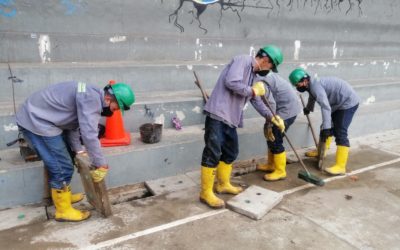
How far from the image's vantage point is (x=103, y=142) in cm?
453

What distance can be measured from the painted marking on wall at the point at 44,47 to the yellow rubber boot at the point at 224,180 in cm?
329

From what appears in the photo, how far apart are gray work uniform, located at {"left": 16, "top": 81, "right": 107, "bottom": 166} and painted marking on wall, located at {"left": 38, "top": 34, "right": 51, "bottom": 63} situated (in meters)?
2.35

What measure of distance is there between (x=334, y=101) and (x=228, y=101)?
203 cm

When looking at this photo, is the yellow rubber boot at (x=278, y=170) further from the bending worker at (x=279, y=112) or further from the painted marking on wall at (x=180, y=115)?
the painted marking on wall at (x=180, y=115)

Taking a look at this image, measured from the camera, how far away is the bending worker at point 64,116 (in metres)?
3.19

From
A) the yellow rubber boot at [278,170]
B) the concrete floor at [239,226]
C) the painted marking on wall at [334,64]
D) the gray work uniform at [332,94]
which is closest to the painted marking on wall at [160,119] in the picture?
the concrete floor at [239,226]

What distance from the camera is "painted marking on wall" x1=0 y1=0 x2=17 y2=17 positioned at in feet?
17.0

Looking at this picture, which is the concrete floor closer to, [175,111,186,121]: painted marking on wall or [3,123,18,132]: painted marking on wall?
[3,123,18,132]: painted marking on wall

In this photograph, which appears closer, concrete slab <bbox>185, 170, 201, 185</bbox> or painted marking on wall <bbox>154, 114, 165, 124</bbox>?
concrete slab <bbox>185, 170, 201, 185</bbox>

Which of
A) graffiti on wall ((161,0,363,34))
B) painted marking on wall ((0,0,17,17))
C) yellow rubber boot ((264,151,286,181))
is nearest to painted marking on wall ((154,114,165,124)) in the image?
yellow rubber boot ((264,151,286,181))

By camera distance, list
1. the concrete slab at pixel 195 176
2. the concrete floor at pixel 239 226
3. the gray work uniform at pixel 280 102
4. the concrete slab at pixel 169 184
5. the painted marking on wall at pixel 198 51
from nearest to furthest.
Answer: the concrete floor at pixel 239 226 → the concrete slab at pixel 169 184 → the concrete slab at pixel 195 176 → the gray work uniform at pixel 280 102 → the painted marking on wall at pixel 198 51

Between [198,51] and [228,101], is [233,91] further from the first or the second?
[198,51]

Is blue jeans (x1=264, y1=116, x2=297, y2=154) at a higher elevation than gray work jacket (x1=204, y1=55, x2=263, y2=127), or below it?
below

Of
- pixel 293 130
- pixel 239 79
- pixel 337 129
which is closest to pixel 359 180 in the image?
pixel 337 129
